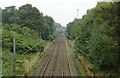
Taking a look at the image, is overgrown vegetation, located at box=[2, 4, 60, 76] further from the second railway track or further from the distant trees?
the second railway track

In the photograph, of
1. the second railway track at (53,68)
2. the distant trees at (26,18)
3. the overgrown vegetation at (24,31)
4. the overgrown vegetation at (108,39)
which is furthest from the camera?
the distant trees at (26,18)

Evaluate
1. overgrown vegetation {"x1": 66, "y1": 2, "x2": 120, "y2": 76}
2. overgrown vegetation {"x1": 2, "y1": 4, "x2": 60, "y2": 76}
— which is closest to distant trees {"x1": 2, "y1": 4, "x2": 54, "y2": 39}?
overgrown vegetation {"x1": 2, "y1": 4, "x2": 60, "y2": 76}

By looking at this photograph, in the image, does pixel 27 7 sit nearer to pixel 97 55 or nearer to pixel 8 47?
pixel 8 47

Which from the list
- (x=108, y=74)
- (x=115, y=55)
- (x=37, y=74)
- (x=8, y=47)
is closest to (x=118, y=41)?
(x=115, y=55)

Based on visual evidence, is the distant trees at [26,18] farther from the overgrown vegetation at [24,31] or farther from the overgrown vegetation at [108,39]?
the overgrown vegetation at [108,39]

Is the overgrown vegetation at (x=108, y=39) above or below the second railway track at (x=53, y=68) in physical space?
above

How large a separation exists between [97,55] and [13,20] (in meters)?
28.0

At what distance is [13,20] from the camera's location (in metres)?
36.2

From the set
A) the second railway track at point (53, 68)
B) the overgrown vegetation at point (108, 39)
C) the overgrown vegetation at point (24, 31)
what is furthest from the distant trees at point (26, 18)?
the overgrown vegetation at point (108, 39)

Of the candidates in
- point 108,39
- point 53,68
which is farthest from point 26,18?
point 108,39

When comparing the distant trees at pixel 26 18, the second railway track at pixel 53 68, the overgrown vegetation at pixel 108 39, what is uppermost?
the distant trees at pixel 26 18

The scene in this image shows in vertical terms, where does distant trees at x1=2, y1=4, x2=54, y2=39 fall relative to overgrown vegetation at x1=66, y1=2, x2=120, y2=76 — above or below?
above

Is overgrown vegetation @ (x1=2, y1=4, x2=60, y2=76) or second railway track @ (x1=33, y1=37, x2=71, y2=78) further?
overgrown vegetation @ (x1=2, y1=4, x2=60, y2=76)

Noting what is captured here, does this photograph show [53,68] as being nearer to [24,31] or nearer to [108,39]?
[108,39]
